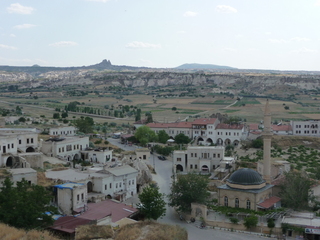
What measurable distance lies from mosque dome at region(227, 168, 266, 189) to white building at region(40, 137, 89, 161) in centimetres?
1594

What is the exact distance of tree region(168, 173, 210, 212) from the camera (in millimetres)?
28109

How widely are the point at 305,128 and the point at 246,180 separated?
3566 cm

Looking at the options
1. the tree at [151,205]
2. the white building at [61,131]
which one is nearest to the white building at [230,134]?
the white building at [61,131]

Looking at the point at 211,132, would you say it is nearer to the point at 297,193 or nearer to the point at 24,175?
the point at 297,193

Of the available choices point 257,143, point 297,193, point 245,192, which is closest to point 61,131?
point 257,143

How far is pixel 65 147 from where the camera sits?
39.0 metres

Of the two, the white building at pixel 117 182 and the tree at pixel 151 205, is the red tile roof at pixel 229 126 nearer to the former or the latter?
the white building at pixel 117 182

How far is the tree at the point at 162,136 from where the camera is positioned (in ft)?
183

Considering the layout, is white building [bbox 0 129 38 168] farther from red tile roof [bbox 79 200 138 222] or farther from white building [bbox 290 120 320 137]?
white building [bbox 290 120 320 137]

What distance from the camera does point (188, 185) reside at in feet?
94.1

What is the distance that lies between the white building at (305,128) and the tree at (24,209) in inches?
1852

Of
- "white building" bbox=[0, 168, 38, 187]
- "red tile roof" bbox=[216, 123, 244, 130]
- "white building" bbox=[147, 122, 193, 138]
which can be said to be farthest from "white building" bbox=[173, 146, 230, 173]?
"white building" bbox=[147, 122, 193, 138]

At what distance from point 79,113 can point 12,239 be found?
8082 cm

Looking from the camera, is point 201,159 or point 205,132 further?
point 205,132
